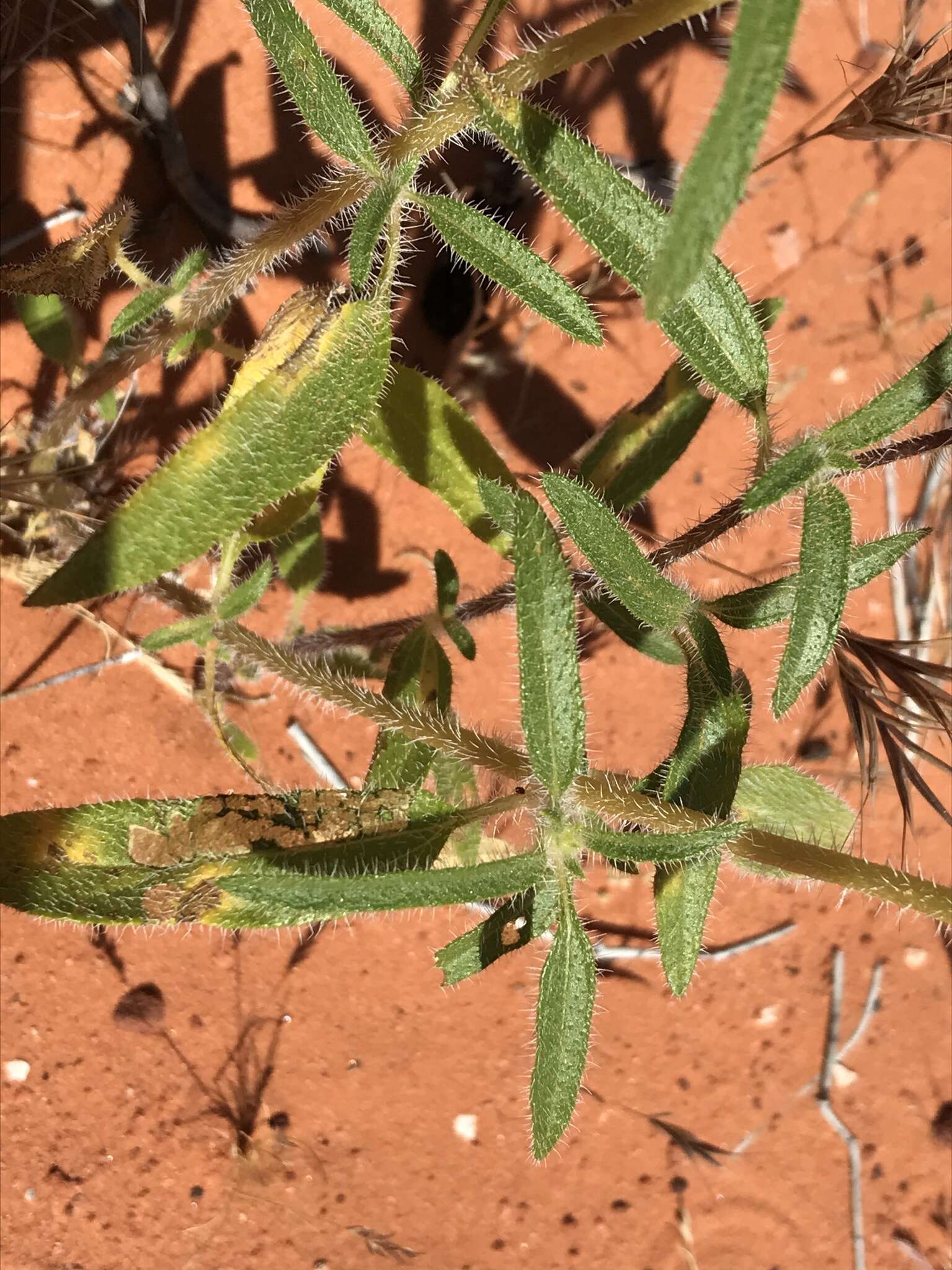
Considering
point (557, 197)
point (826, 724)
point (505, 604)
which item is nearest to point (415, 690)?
point (505, 604)

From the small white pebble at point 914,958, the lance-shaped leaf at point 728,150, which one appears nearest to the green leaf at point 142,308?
the lance-shaped leaf at point 728,150

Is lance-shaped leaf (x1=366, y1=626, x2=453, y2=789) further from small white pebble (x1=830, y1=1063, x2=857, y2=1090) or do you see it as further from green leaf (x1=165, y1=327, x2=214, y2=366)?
small white pebble (x1=830, y1=1063, x2=857, y2=1090)

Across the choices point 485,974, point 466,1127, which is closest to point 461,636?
point 485,974

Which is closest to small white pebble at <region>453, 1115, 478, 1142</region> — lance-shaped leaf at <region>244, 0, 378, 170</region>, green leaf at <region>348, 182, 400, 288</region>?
green leaf at <region>348, 182, 400, 288</region>

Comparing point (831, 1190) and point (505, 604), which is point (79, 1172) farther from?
point (831, 1190)

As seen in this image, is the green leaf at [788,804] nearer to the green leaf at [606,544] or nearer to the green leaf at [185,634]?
the green leaf at [606,544]

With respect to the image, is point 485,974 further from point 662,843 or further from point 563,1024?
point 662,843
